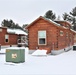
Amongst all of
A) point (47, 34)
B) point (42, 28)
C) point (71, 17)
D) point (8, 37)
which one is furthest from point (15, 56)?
point (71, 17)

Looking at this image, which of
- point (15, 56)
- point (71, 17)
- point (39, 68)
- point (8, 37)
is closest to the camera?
point (39, 68)

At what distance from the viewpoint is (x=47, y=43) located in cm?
2578

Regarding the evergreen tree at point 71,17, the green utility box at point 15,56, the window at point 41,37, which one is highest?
the evergreen tree at point 71,17

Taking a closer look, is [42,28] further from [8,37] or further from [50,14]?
[50,14]

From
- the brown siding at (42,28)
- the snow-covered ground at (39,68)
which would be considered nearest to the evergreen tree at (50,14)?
the brown siding at (42,28)

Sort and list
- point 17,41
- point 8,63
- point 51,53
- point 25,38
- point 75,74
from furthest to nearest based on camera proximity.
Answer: point 25,38, point 17,41, point 51,53, point 8,63, point 75,74

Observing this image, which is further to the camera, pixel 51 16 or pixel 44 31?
pixel 51 16

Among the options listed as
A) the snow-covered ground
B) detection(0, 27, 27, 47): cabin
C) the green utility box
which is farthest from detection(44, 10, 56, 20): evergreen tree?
the snow-covered ground

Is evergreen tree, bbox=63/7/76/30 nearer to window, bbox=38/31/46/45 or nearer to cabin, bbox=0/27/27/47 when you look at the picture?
cabin, bbox=0/27/27/47

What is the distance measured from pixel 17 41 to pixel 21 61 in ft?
97.3

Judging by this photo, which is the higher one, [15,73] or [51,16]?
[51,16]

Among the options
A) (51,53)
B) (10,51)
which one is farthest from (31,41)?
(10,51)

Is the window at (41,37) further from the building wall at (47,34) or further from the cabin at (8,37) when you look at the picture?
the cabin at (8,37)

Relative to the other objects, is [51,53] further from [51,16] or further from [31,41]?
[51,16]
